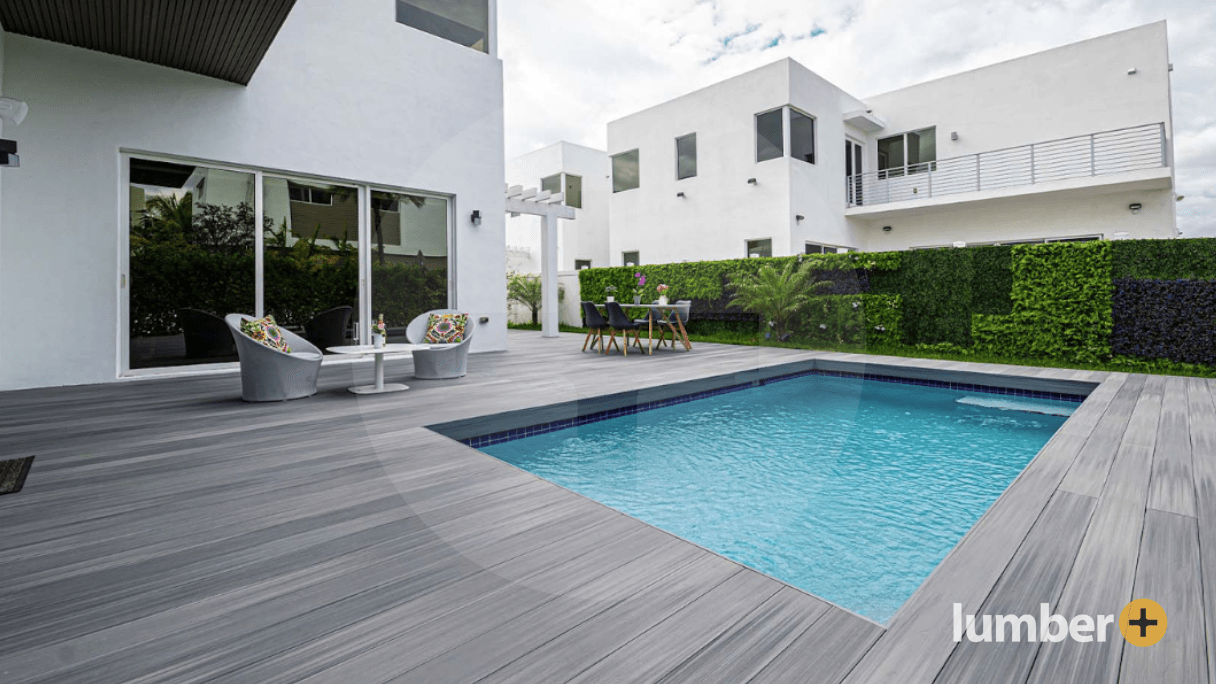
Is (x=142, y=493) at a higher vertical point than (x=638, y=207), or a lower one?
lower

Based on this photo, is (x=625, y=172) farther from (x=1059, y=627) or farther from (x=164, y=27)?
(x=1059, y=627)

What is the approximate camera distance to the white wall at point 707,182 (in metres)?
11.8

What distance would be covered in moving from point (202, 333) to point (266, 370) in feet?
7.77

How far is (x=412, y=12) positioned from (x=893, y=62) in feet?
37.7

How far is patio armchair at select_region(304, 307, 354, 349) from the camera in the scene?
6809 millimetres

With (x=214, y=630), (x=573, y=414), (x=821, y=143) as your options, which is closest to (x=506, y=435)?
(x=573, y=414)

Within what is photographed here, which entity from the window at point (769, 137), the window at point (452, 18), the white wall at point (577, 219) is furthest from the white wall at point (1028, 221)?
the window at point (452, 18)

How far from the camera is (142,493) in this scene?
2.42 m

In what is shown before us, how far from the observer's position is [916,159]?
522 inches

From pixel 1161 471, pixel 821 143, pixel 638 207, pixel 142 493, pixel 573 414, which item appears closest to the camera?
pixel 142 493

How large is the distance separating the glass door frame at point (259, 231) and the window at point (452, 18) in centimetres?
232

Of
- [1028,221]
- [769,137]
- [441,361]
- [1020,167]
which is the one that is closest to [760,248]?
[769,137]

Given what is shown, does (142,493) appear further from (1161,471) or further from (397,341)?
(397,341)

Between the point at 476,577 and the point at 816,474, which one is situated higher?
the point at 476,577
